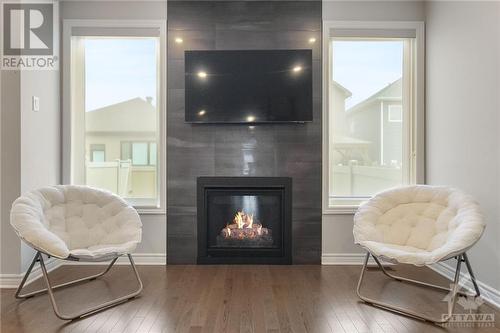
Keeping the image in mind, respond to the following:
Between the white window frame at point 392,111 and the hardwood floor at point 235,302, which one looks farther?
the white window frame at point 392,111

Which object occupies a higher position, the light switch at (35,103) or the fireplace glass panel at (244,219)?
the light switch at (35,103)

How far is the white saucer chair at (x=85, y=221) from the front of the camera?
8.50 feet

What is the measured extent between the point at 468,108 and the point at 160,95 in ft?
8.81

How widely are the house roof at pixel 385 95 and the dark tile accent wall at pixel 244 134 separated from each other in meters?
0.43

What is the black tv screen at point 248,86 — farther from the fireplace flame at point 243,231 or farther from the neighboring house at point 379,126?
the fireplace flame at point 243,231

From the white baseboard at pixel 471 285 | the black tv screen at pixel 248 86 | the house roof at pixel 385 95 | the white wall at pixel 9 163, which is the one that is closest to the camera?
the white baseboard at pixel 471 285

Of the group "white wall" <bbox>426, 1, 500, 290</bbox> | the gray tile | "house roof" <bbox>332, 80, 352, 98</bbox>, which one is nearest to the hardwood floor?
"white wall" <bbox>426, 1, 500, 290</bbox>

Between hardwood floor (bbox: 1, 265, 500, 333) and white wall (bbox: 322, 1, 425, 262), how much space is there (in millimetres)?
223

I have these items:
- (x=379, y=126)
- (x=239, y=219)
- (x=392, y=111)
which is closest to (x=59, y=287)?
(x=239, y=219)

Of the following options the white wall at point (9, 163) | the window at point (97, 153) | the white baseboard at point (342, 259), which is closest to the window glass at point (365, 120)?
the white baseboard at point (342, 259)

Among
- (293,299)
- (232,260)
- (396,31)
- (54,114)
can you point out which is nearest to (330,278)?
(293,299)

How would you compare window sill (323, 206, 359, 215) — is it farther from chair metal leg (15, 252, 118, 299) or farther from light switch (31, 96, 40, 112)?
light switch (31, 96, 40, 112)

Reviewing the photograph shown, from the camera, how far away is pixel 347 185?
12.7ft

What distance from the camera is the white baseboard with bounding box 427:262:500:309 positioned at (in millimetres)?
2686
